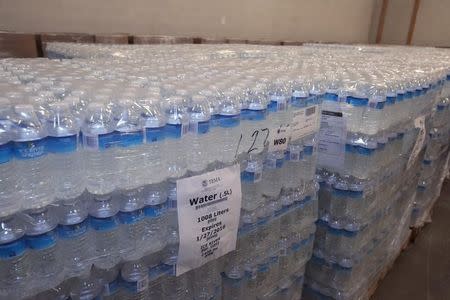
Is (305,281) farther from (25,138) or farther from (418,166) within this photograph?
(25,138)

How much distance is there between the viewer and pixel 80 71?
152 cm

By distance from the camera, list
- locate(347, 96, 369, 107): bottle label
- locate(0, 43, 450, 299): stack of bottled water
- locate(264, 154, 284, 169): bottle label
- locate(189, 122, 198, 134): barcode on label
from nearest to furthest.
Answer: locate(0, 43, 450, 299): stack of bottled water, locate(189, 122, 198, 134): barcode on label, locate(264, 154, 284, 169): bottle label, locate(347, 96, 369, 107): bottle label

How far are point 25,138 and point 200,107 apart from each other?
512mm

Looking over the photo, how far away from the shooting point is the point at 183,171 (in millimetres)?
1082

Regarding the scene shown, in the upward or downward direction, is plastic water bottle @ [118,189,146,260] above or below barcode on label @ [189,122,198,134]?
below

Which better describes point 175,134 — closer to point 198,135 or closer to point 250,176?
point 198,135

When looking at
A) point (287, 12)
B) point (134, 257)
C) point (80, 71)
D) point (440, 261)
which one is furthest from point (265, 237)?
point (287, 12)

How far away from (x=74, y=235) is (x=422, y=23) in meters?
9.48

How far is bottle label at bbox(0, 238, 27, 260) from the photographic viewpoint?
2.50 feet

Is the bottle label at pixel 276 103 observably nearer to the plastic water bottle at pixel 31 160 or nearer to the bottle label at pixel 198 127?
the bottle label at pixel 198 127

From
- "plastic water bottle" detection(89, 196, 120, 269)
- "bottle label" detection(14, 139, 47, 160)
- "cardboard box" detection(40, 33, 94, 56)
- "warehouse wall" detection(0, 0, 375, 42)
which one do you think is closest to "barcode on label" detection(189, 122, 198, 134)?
"plastic water bottle" detection(89, 196, 120, 269)

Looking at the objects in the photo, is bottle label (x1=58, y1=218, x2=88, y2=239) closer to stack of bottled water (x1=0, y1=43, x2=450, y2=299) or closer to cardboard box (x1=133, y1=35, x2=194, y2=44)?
stack of bottled water (x1=0, y1=43, x2=450, y2=299)

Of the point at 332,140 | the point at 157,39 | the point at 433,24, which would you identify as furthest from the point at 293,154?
the point at 433,24

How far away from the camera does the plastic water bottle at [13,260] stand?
0.77 meters
